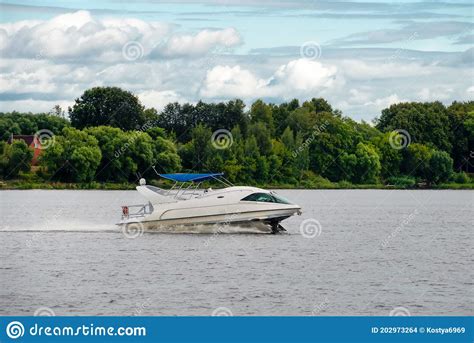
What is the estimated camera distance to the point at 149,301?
30547 millimetres

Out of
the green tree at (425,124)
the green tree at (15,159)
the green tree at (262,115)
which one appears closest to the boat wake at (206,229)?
the green tree at (15,159)

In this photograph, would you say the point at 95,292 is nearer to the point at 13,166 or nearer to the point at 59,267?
the point at 59,267

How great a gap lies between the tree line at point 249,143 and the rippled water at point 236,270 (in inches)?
1924

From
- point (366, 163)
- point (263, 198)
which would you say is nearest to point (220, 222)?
point (263, 198)

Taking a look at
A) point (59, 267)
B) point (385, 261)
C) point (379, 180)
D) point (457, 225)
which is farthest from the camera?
point (379, 180)

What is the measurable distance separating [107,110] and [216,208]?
299 ft

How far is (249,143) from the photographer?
119 meters

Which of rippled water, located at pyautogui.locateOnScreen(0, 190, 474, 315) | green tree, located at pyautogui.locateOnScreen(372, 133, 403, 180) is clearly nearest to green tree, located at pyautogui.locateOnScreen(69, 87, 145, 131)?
green tree, located at pyautogui.locateOnScreen(372, 133, 403, 180)

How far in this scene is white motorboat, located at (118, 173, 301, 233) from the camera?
4794cm

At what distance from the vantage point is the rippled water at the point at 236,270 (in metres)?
30.0

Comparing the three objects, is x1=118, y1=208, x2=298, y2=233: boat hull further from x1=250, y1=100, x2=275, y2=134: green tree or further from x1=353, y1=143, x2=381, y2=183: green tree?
x1=250, y1=100, x2=275, y2=134: green tree

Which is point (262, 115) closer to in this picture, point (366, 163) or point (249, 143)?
point (366, 163)
